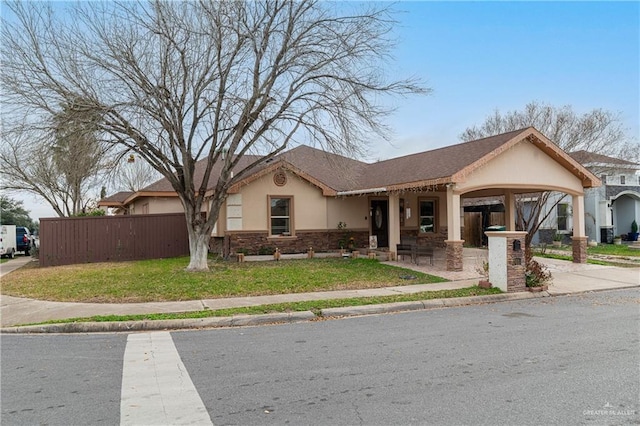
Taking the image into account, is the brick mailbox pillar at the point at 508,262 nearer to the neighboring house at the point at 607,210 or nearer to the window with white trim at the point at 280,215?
the window with white trim at the point at 280,215

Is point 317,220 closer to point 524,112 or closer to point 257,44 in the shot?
point 257,44

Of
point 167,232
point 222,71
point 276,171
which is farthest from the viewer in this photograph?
point 167,232

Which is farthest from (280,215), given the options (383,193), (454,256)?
(454,256)

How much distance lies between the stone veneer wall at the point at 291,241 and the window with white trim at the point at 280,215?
1.40 ft

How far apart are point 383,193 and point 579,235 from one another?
302 inches

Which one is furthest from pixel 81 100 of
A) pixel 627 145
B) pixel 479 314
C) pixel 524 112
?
pixel 627 145

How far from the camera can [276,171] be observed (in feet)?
62.7

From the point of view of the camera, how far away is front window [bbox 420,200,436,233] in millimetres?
21812

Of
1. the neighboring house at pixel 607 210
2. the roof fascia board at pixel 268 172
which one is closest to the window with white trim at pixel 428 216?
the roof fascia board at pixel 268 172

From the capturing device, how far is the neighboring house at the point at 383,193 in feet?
50.8

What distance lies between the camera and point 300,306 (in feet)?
32.0

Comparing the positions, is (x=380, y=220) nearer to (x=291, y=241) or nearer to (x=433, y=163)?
(x=291, y=241)

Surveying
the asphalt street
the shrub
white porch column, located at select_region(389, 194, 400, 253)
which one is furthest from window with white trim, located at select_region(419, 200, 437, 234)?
the asphalt street

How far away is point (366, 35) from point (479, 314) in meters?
9.31
